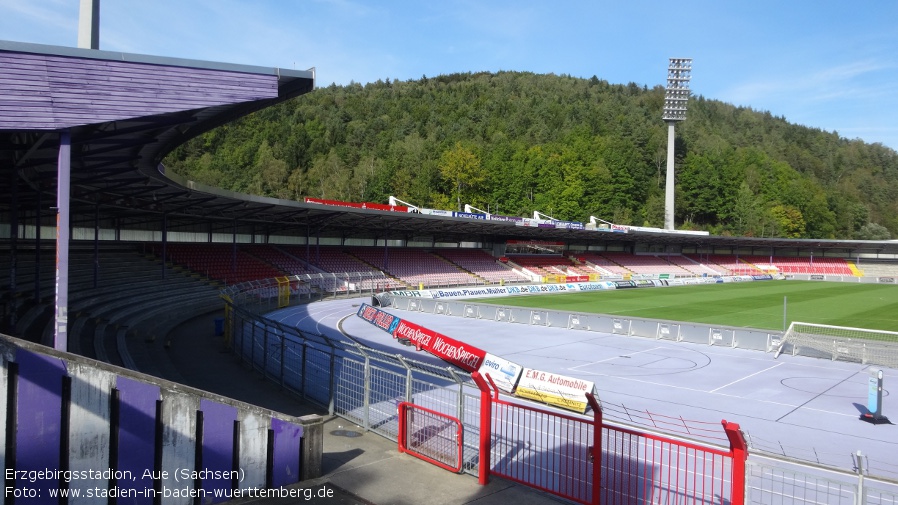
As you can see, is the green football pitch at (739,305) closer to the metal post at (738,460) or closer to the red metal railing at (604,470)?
the red metal railing at (604,470)

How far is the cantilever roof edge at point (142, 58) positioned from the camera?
8766mm

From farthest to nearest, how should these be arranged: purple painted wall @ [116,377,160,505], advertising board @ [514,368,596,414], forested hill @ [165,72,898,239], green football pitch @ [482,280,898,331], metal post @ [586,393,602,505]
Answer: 1. forested hill @ [165,72,898,239]
2. green football pitch @ [482,280,898,331]
3. advertising board @ [514,368,596,414]
4. metal post @ [586,393,602,505]
5. purple painted wall @ [116,377,160,505]

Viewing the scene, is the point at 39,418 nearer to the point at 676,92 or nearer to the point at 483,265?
the point at 483,265

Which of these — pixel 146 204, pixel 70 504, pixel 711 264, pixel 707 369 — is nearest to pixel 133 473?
pixel 70 504

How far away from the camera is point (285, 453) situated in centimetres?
813

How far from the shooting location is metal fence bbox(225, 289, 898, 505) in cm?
814

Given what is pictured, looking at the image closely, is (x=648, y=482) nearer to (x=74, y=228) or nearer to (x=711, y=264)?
(x=74, y=228)

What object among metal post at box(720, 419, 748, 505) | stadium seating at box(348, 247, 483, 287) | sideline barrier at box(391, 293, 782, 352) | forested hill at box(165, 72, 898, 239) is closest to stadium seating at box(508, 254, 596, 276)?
stadium seating at box(348, 247, 483, 287)

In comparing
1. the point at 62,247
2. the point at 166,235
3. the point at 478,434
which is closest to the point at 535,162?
the point at 166,235

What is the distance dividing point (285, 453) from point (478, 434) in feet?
12.7

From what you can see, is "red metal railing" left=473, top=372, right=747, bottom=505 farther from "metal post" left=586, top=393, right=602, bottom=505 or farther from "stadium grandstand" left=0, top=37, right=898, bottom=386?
"stadium grandstand" left=0, top=37, right=898, bottom=386

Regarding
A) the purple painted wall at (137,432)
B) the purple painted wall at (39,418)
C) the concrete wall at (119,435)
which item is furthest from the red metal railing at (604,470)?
the purple painted wall at (39,418)

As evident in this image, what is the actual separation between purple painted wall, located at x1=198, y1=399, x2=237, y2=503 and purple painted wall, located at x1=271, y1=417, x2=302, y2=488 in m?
0.59

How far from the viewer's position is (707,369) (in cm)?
2069
